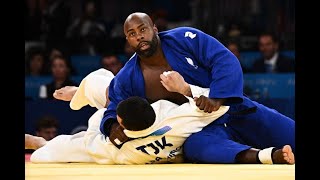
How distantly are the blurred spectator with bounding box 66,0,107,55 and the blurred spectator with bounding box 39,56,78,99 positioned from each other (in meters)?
0.79

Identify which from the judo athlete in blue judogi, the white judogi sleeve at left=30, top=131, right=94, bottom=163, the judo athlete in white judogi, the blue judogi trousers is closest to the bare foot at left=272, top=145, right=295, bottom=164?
the judo athlete in blue judogi

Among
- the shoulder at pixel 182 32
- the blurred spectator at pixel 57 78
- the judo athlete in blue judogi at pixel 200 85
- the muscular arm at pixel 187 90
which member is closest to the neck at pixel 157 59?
the judo athlete in blue judogi at pixel 200 85

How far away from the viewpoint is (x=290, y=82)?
7.36 meters

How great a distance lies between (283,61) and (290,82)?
42 centimetres

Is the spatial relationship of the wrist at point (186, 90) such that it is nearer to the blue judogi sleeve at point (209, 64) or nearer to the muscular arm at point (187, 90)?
the muscular arm at point (187, 90)

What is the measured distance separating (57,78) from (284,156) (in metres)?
4.22

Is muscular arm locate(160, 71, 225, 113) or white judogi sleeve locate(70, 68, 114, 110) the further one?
white judogi sleeve locate(70, 68, 114, 110)

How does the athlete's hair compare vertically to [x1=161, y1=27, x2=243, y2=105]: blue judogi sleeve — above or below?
below

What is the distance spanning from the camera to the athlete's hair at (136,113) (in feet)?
12.8

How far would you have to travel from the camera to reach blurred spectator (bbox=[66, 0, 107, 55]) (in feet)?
28.3

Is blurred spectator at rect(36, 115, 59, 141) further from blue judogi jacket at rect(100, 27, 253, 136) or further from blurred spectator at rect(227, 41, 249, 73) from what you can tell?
blue judogi jacket at rect(100, 27, 253, 136)
